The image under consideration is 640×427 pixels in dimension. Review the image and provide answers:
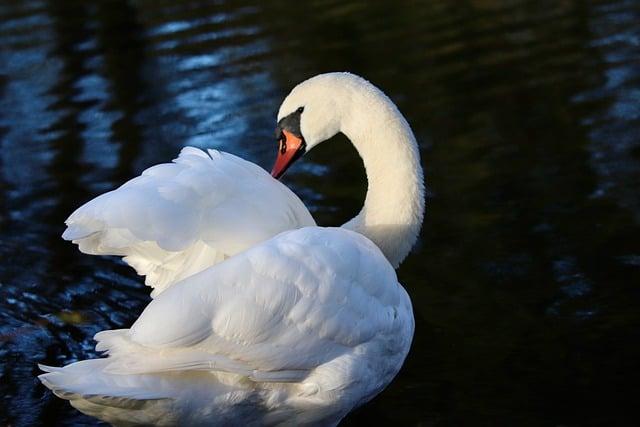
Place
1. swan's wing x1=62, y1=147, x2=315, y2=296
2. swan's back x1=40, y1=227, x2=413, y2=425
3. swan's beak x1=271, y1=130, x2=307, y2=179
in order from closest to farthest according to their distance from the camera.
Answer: swan's back x1=40, y1=227, x2=413, y2=425
swan's wing x1=62, y1=147, x2=315, y2=296
swan's beak x1=271, y1=130, x2=307, y2=179

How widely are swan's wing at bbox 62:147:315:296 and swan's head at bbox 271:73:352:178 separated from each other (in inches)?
16.0

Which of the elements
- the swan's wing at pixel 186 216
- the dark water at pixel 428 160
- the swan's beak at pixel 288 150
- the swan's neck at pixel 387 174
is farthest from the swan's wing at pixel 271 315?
the swan's beak at pixel 288 150

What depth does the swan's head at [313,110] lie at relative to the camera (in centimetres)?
466

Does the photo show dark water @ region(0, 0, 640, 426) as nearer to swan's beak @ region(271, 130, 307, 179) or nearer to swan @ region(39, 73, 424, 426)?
swan @ region(39, 73, 424, 426)

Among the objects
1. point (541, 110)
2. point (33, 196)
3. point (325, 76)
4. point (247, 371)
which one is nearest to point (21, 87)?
point (33, 196)

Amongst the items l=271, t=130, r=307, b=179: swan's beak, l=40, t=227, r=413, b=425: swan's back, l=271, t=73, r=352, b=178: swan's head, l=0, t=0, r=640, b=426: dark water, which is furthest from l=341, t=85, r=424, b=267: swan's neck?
l=0, t=0, r=640, b=426: dark water

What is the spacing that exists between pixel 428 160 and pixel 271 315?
12.0 feet

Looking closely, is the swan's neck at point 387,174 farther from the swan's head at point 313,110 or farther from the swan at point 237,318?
the swan at point 237,318

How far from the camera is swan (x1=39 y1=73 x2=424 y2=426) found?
3533 millimetres

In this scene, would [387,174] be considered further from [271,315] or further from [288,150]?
[271,315]

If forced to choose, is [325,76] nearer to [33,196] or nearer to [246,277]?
[246,277]

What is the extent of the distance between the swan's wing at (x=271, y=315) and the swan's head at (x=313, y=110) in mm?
831

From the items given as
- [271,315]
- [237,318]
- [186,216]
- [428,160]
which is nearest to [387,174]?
[186,216]

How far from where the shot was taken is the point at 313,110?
4691mm
